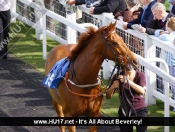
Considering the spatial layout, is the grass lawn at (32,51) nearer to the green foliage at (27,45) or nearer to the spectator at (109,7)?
the green foliage at (27,45)

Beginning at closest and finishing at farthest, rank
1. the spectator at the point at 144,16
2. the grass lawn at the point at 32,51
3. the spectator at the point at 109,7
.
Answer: the grass lawn at the point at 32,51 < the spectator at the point at 144,16 < the spectator at the point at 109,7

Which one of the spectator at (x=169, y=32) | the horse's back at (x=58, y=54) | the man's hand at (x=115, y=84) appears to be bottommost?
the horse's back at (x=58, y=54)

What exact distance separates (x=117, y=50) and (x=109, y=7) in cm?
397

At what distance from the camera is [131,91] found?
798 centimetres

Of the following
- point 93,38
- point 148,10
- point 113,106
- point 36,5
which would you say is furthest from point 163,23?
point 36,5

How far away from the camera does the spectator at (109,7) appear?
11523 millimetres

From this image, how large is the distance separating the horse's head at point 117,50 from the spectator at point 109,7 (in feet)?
12.5

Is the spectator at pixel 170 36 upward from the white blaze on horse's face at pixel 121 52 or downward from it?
downward

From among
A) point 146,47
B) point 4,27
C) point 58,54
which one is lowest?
point 4,27

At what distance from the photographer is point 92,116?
8.37 meters

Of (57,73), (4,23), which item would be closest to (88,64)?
(57,73)

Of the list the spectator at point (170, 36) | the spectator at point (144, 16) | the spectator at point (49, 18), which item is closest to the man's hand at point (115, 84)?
the spectator at point (170, 36)

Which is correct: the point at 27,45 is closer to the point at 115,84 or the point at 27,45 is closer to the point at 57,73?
the point at 57,73

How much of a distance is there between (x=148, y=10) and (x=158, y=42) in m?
1.13
